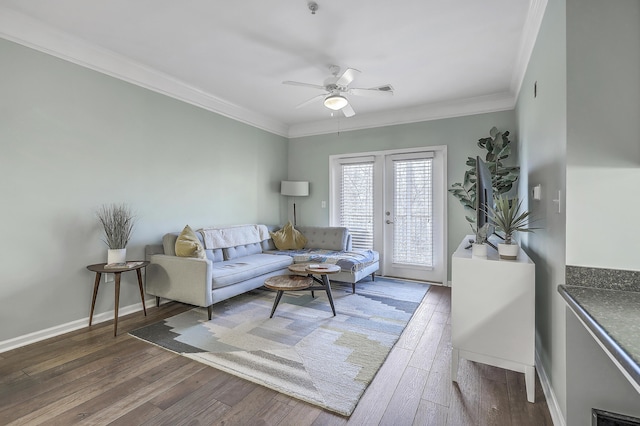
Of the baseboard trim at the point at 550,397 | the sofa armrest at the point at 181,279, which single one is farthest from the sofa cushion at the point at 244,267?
the baseboard trim at the point at 550,397

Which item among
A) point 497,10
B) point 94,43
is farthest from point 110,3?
point 497,10

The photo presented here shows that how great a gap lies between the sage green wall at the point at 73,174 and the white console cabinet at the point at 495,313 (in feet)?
10.9

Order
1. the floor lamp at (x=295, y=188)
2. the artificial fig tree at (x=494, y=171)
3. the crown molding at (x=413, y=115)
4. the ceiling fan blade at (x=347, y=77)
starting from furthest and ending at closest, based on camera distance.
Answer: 1. the floor lamp at (x=295, y=188)
2. the crown molding at (x=413, y=115)
3. the artificial fig tree at (x=494, y=171)
4. the ceiling fan blade at (x=347, y=77)

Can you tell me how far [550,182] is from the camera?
5.99ft

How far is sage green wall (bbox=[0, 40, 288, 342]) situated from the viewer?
2473 millimetres

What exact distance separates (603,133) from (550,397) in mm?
1503

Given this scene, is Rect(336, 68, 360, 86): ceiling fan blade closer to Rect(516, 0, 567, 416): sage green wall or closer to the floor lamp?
Rect(516, 0, 567, 416): sage green wall

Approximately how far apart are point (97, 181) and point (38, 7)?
4.80 feet

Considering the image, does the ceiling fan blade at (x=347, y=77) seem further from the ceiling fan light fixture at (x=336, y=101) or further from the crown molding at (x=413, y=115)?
the crown molding at (x=413, y=115)

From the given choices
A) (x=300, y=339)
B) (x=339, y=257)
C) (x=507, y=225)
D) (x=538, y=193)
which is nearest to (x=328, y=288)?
(x=300, y=339)

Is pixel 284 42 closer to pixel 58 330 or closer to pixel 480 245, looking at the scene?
pixel 480 245

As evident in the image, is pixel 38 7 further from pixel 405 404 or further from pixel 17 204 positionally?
pixel 405 404

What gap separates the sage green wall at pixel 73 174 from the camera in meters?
2.47

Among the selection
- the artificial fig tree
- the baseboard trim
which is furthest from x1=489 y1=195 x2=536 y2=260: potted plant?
the artificial fig tree
